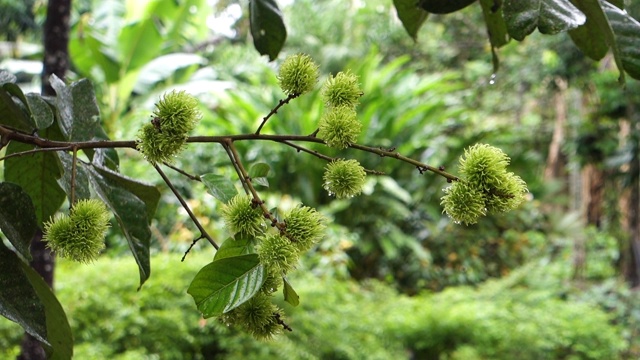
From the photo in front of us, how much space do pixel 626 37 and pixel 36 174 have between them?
514 millimetres

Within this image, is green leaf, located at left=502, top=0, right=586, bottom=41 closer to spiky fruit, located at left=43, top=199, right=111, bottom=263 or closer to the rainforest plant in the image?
the rainforest plant

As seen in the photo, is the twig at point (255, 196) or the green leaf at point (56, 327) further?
the green leaf at point (56, 327)

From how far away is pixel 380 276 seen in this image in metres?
3.31

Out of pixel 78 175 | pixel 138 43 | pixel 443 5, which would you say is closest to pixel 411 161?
pixel 443 5

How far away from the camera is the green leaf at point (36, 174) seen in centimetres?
58

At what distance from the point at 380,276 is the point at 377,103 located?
0.93m

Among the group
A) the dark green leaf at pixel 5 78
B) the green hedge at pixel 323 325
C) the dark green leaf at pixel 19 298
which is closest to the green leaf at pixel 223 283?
the dark green leaf at pixel 19 298

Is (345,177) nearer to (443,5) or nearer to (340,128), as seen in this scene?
(340,128)

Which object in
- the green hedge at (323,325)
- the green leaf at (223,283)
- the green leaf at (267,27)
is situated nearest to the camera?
the green leaf at (223,283)

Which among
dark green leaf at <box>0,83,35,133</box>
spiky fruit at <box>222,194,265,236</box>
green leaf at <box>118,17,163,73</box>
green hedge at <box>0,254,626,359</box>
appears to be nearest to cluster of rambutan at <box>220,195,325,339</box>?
spiky fruit at <box>222,194,265,236</box>

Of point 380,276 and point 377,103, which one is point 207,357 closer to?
point 380,276

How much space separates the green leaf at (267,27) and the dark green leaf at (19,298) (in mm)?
307

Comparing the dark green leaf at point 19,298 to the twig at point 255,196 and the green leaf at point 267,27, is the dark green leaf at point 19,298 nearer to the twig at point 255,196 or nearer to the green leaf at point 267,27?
the twig at point 255,196

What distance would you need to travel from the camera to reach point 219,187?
1.50ft
